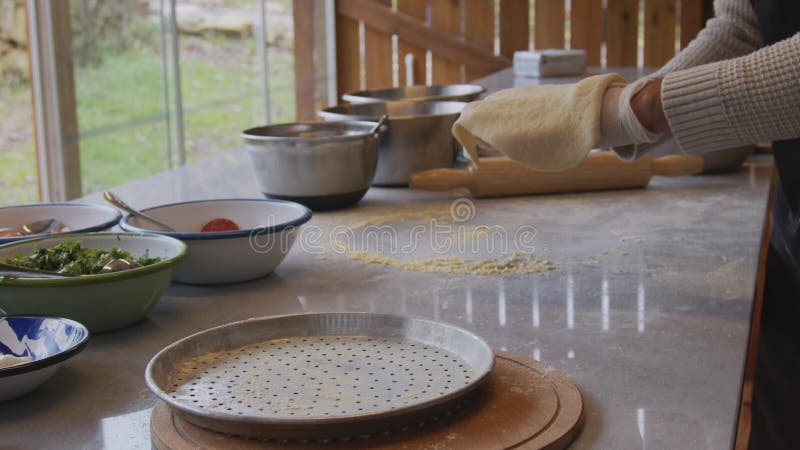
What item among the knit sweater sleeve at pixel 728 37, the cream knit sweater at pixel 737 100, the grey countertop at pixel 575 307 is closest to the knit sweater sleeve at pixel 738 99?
the cream knit sweater at pixel 737 100

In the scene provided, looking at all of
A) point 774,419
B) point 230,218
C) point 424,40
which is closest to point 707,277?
point 774,419

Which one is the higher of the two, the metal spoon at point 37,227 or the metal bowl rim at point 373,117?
the metal bowl rim at point 373,117

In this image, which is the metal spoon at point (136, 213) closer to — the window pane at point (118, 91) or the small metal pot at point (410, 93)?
the small metal pot at point (410, 93)

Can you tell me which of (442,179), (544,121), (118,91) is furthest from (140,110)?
(544,121)

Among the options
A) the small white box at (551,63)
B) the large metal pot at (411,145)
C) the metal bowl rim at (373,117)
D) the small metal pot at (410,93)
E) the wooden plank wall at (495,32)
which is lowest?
the large metal pot at (411,145)

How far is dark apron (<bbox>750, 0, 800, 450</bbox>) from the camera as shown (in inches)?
55.4

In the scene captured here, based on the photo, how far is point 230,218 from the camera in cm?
130

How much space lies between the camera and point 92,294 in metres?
0.90

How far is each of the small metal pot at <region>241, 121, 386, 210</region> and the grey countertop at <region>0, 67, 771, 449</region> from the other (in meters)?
0.04

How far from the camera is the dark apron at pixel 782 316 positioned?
141 centimetres

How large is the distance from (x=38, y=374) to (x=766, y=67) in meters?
0.80

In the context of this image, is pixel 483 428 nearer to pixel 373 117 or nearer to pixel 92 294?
pixel 92 294

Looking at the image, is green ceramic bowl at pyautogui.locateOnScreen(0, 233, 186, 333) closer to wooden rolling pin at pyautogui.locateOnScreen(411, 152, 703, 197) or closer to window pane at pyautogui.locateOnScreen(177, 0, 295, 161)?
wooden rolling pin at pyautogui.locateOnScreen(411, 152, 703, 197)

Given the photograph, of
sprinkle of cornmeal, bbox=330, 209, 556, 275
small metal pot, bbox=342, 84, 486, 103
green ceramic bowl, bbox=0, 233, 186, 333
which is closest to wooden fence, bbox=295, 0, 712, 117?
small metal pot, bbox=342, 84, 486, 103
